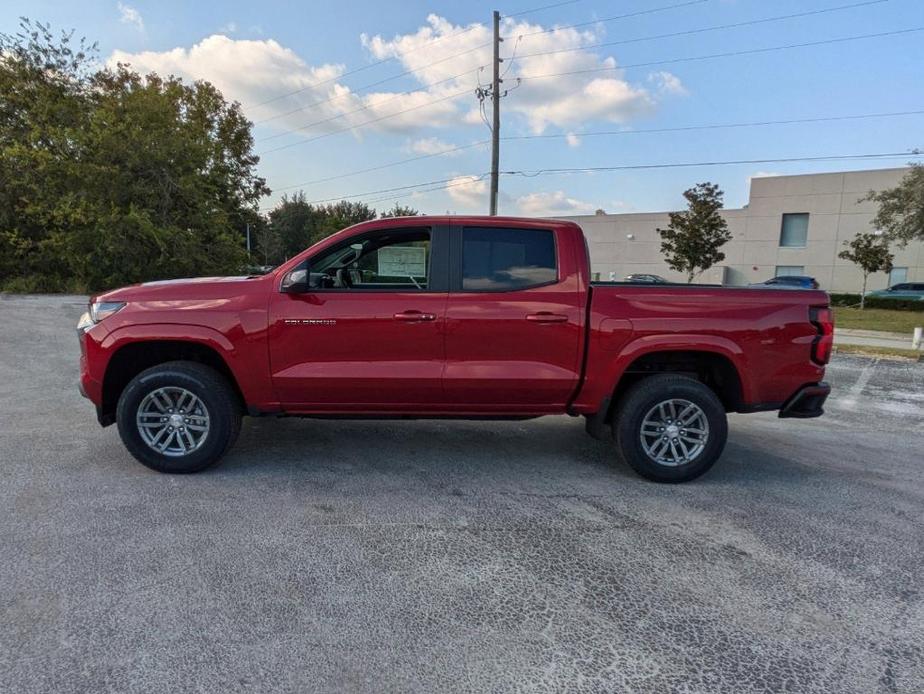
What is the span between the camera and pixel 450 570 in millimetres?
3070

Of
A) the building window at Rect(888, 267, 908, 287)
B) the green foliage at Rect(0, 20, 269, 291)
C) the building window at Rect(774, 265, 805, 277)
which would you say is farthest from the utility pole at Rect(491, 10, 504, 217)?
the building window at Rect(888, 267, 908, 287)

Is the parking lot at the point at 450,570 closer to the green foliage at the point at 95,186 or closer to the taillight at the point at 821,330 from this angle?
the taillight at the point at 821,330

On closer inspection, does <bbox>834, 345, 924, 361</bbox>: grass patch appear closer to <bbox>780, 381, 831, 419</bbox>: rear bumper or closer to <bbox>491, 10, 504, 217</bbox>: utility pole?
<bbox>780, 381, 831, 419</bbox>: rear bumper

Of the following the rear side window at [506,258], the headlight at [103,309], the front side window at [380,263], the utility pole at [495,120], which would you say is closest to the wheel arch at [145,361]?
the headlight at [103,309]

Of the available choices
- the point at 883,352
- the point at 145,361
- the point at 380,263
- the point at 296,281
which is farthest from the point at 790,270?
the point at 145,361

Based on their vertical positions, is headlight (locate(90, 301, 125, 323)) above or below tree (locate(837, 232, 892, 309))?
below

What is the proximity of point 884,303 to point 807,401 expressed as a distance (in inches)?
1254

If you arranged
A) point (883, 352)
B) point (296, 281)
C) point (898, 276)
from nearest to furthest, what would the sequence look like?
point (296, 281) → point (883, 352) → point (898, 276)

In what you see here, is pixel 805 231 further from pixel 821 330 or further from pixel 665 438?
pixel 665 438

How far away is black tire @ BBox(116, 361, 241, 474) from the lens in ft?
13.9

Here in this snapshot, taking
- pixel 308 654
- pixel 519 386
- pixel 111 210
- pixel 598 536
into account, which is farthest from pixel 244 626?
pixel 111 210

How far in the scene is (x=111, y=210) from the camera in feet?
75.7

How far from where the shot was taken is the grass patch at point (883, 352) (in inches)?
451

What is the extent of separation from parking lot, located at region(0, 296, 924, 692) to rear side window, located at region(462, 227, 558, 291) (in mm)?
1540
